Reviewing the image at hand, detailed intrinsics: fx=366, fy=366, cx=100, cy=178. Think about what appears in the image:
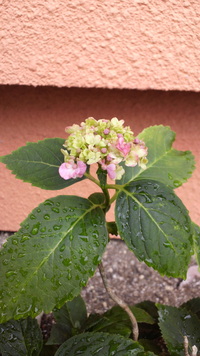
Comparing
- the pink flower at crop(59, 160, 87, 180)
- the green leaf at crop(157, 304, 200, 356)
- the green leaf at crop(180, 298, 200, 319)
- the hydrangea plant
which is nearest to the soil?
the green leaf at crop(180, 298, 200, 319)

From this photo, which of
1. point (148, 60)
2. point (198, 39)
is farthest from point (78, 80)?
point (198, 39)

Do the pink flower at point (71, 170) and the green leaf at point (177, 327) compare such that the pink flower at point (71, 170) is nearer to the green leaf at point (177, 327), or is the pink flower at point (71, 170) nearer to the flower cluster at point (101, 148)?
the flower cluster at point (101, 148)

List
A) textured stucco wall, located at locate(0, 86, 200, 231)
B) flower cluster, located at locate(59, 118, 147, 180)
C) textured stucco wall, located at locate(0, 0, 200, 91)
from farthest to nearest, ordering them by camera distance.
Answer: textured stucco wall, located at locate(0, 86, 200, 231) < textured stucco wall, located at locate(0, 0, 200, 91) < flower cluster, located at locate(59, 118, 147, 180)

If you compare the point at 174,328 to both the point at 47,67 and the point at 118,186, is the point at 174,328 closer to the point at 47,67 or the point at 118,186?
the point at 118,186

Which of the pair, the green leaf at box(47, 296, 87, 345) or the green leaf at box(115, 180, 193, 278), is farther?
the green leaf at box(47, 296, 87, 345)

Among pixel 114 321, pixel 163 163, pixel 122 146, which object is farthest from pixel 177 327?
pixel 122 146

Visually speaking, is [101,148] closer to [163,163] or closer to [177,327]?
[163,163]

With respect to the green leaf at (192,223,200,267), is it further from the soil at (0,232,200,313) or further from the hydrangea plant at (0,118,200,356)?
the soil at (0,232,200,313)
